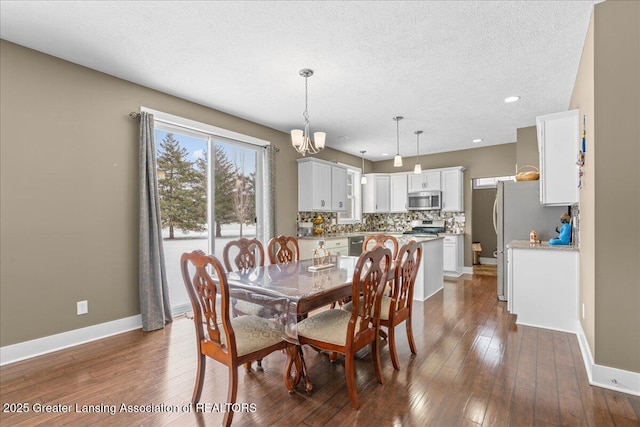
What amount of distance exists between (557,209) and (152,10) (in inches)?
201

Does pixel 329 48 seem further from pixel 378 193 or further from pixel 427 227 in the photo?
pixel 427 227

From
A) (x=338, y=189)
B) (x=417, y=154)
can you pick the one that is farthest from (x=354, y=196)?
(x=417, y=154)

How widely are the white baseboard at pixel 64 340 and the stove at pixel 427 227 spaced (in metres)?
5.77

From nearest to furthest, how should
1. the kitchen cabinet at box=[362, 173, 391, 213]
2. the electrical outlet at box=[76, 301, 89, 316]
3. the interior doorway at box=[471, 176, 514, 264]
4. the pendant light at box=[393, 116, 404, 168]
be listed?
1. the electrical outlet at box=[76, 301, 89, 316]
2. the pendant light at box=[393, 116, 404, 168]
3. the kitchen cabinet at box=[362, 173, 391, 213]
4. the interior doorway at box=[471, 176, 514, 264]

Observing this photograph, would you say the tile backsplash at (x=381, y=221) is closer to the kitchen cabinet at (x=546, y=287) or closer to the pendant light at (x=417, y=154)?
the pendant light at (x=417, y=154)

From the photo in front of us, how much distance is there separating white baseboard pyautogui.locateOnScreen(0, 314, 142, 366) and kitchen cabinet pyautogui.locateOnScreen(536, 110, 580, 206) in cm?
480

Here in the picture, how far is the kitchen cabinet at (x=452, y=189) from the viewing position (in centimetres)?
680

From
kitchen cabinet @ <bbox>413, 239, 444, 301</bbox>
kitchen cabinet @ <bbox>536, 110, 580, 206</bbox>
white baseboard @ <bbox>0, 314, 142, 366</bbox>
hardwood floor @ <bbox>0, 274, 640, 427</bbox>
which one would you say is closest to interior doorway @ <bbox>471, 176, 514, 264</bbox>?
kitchen cabinet @ <bbox>413, 239, 444, 301</bbox>

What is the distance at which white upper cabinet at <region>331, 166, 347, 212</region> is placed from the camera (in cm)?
633

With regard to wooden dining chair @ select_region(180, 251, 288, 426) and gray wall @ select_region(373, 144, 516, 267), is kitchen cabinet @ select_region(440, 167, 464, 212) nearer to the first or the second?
gray wall @ select_region(373, 144, 516, 267)

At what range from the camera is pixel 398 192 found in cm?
759

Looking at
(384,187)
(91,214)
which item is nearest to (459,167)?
(384,187)

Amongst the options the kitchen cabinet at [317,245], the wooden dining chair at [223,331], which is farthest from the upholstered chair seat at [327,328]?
the kitchen cabinet at [317,245]

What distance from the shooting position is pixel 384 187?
7746 millimetres
